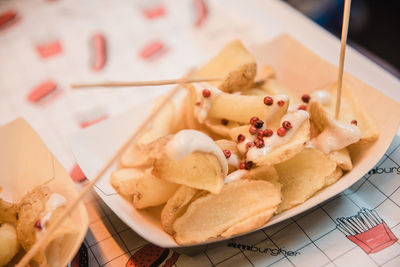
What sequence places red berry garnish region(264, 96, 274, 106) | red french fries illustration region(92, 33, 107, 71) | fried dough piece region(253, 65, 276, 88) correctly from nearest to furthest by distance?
red berry garnish region(264, 96, 274, 106)
fried dough piece region(253, 65, 276, 88)
red french fries illustration region(92, 33, 107, 71)

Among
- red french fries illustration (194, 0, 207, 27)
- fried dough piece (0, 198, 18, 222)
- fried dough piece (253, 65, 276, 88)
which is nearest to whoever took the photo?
fried dough piece (0, 198, 18, 222)

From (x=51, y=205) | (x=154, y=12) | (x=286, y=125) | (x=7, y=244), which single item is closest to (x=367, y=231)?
(x=286, y=125)

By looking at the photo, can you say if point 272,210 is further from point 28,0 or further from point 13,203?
point 28,0

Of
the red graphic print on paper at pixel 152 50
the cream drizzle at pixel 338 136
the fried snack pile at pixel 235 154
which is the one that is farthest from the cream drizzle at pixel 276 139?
the red graphic print on paper at pixel 152 50

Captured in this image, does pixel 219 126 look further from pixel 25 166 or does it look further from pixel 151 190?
pixel 25 166

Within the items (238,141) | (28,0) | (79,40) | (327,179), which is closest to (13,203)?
(238,141)

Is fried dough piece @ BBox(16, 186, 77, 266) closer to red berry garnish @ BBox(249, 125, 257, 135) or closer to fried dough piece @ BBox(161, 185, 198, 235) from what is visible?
fried dough piece @ BBox(161, 185, 198, 235)

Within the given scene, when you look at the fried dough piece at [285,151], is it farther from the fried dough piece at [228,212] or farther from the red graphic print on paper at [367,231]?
the red graphic print on paper at [367,231]

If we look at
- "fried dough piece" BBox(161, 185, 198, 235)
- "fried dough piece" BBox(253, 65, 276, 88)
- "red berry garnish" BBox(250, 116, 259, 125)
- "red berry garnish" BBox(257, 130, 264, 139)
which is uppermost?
"fried dough piece" BBox(161, 185, 198, 235)

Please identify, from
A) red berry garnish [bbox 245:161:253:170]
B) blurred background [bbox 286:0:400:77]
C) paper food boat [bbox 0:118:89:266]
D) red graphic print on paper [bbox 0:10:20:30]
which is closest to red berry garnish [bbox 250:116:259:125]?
red berry garnish [bbox 245:161:253:170]
